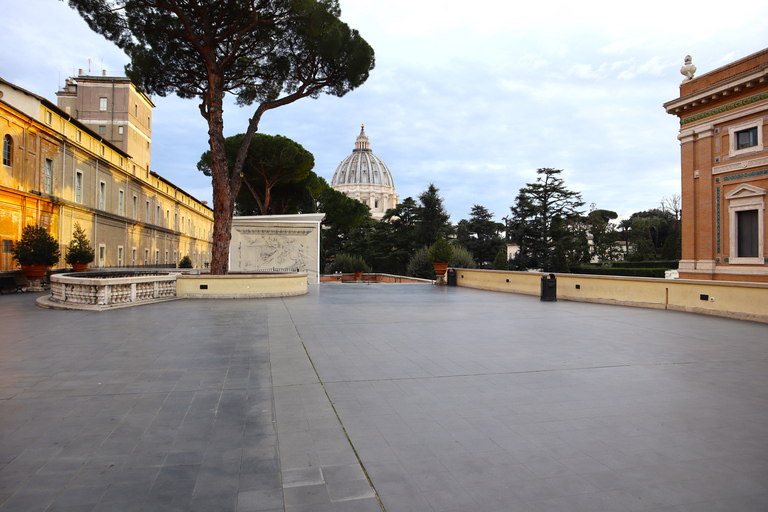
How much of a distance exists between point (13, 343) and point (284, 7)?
13190 millimetres

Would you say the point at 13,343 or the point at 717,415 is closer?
the point at 717,415

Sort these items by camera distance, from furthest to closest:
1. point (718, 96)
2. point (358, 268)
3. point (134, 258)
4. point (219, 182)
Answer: point (134, 258)
point (358, 268)
point (718, 96)
point (219, 182)

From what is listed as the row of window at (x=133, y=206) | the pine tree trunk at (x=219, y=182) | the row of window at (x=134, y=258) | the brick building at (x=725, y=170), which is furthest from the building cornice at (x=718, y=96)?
the row of window at (x=134, y=258)

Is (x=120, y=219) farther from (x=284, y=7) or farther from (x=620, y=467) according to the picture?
(x=620, y=467)

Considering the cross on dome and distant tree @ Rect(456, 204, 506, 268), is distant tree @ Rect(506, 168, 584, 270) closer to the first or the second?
distant tree @ Rect(456, 204, 506, 268)

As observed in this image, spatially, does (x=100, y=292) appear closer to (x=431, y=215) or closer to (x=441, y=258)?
(x=441, y=258)

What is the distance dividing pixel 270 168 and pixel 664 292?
25.4 meters

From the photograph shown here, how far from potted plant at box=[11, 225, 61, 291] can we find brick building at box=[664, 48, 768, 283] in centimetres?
2513

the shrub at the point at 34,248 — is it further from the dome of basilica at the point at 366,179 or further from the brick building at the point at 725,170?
the dome of basilica at the point at 366,179

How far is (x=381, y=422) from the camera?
3486 millimetres

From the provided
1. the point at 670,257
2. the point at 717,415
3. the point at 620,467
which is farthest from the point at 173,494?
the point at 670,257

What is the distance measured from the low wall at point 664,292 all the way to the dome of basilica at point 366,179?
10185 centimetres

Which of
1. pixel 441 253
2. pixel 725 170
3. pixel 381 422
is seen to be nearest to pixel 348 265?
pixel 441 253

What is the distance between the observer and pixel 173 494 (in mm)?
2424
